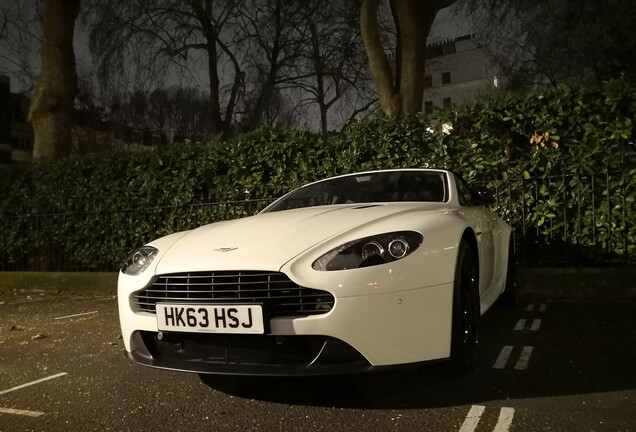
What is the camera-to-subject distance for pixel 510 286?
548 cm

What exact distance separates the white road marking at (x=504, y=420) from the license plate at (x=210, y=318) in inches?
44.1

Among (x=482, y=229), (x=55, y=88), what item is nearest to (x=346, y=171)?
(x=482, y=229)

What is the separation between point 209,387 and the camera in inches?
128

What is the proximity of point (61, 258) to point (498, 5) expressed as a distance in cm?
1035

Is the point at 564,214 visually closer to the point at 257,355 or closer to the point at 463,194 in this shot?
the point at 463,194

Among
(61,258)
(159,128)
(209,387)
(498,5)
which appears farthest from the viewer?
(159,128)

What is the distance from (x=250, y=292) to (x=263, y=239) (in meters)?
0.39

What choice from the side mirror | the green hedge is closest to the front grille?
the side mirror

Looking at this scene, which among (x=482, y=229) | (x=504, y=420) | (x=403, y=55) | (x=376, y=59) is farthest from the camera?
(x=403, y=55)

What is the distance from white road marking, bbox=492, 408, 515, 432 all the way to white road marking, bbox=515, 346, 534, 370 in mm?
813

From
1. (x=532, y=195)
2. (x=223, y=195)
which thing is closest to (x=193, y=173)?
(x=223, y=195)

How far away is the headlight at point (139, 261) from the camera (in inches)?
127

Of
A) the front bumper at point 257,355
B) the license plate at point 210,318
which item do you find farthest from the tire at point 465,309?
the license plate at point 210,318

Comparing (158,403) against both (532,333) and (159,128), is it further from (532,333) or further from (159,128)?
(159,128)
